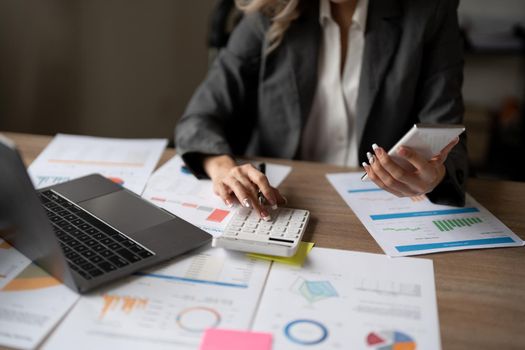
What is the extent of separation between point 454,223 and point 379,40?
0.48 metres

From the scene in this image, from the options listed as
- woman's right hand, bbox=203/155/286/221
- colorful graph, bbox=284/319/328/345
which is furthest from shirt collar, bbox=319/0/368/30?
colorful graph, bbox=284/319/328/345

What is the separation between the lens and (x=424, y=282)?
0.80m

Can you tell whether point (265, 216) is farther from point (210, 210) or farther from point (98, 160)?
point (98, 160)

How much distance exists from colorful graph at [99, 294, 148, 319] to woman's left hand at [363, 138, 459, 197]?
16.9 inches

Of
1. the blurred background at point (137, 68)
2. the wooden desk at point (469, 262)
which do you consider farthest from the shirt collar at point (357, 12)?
the blurred background at point (137, 68)

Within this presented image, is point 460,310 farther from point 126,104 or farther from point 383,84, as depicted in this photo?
point 126,104

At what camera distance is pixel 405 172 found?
3.09 ft

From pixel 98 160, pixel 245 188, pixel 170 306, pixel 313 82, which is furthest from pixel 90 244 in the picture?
pixel 313 82

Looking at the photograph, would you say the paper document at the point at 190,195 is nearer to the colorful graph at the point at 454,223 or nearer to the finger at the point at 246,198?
the finger at the point at 246,198

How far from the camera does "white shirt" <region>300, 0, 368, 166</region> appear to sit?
130 cm

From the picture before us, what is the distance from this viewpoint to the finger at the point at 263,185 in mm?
972

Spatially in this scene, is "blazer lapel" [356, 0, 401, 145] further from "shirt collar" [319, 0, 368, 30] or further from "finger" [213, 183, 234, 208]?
"finger" [213, 183, 234, 208]

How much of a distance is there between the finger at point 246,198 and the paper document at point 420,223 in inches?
6.9

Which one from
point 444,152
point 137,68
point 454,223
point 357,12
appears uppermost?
point 357,12
